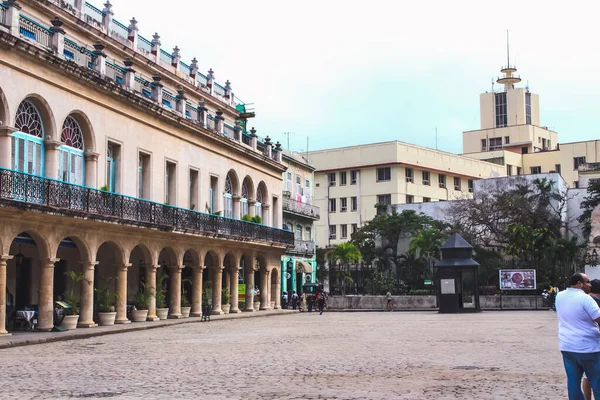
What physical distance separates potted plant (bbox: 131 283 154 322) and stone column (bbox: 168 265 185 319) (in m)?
2.78

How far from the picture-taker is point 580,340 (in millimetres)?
8367

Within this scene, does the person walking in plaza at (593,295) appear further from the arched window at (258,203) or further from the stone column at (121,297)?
the arched window at (258,203)

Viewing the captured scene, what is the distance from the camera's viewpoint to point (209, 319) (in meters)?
34.8

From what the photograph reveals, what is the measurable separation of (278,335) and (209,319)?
430 inches

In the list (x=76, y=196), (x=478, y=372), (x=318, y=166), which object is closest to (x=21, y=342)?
(x=76, y=196)

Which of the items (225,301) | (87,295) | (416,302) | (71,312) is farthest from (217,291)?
(416,302)

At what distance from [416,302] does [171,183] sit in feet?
63.0

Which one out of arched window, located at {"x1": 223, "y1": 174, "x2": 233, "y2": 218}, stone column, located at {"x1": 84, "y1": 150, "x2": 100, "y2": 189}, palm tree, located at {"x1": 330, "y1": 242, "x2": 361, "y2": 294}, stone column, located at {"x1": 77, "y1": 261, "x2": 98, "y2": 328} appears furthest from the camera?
palm tree, located at {"x1": 330, "y1": 242, "x2": 361, "y2": 294}

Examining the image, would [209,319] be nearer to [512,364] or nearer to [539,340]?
[539,340]

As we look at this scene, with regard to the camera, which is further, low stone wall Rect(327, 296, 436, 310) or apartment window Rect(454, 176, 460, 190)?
apartment window Rect(454, 176, 460, 190)

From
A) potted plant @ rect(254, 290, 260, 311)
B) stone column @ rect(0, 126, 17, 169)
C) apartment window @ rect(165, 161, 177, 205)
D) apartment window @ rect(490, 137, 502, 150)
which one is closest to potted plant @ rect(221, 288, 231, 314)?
potted plant @ rect(254, 290, 260, 311)

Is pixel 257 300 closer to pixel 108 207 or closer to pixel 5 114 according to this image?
pixel 108 207

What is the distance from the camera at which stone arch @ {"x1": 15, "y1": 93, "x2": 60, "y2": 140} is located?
87.4ft

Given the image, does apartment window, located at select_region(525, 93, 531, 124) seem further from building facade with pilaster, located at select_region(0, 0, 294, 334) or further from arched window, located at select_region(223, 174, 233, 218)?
arched window, located at select_region(223, 174, 233, 218)
